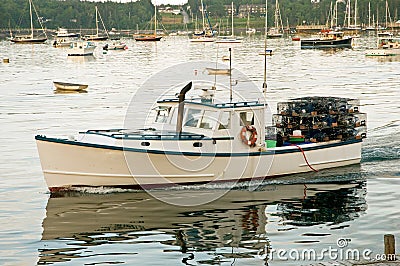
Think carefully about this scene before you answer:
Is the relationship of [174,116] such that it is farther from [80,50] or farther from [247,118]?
[80,50]

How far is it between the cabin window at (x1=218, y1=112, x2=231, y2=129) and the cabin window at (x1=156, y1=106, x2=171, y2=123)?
1823 millimetres

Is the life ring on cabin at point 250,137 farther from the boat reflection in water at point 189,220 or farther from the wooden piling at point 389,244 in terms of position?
Answer: the wooden piling at point 389,244

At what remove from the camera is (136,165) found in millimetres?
22375

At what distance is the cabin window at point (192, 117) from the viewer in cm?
2341

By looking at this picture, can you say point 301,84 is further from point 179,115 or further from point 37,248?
point 37,248

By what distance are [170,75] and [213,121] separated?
162 ft

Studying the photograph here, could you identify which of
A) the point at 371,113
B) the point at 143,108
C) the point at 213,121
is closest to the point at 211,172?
the point at 213,121

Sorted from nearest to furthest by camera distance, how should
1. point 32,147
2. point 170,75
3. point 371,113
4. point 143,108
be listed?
point 32,147
point 371,113
point 143,108
point 170,75

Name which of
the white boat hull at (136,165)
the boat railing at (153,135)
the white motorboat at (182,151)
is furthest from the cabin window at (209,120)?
the white boat hull at (136,165)

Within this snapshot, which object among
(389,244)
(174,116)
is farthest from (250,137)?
(389,244)

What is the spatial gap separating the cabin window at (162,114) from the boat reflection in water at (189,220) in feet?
7.78

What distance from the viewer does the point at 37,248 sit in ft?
60.7

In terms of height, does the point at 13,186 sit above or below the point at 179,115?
below

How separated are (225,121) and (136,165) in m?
2.97
